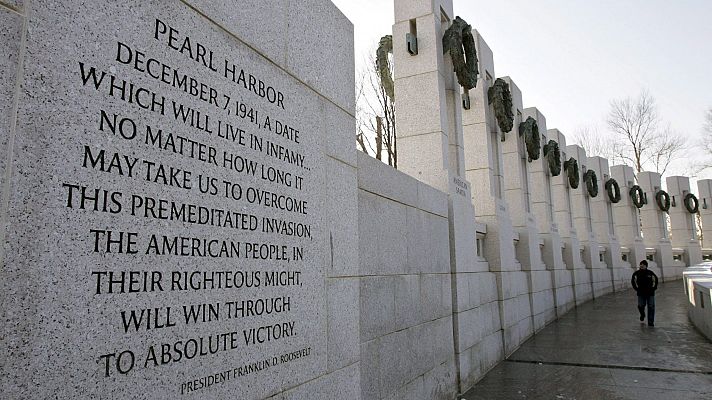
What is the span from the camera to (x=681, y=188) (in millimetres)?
31391

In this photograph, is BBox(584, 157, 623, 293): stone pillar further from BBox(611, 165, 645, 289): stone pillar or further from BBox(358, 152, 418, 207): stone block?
BBox(358, 152, 418, 207): stone block

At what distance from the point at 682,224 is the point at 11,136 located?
3617 centimetres

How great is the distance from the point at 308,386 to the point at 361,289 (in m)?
1.44

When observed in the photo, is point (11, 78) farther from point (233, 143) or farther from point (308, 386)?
point (308, 386)

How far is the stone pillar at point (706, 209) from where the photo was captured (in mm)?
32781

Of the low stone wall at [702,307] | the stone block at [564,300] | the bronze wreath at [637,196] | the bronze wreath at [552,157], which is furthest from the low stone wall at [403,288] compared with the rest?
the bronze wreath at [637,196]

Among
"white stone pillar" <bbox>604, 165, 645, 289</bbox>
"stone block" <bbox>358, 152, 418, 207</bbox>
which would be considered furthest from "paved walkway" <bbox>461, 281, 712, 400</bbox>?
"white stone pillar" <bbox>604, 165, 645, 289</bbox>

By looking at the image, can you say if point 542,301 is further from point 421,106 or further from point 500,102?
point 421,106

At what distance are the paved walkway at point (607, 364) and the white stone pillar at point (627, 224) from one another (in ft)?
43.9

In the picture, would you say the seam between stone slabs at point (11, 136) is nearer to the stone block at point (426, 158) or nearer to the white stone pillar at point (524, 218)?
the stone block at point (426, 158)

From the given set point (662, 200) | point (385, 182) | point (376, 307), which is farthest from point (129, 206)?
point (662, 200)

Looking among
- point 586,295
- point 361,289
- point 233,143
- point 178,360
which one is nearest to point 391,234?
point 361,289

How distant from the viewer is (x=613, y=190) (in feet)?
83.2

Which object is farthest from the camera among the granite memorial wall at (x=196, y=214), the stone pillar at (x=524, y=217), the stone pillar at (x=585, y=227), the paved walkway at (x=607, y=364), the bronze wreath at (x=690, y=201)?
the bronze wreath at (x=690, y=201)
